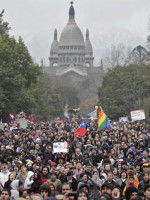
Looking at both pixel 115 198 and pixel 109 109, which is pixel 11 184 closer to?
pixel 115 198

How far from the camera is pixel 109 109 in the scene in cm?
8619

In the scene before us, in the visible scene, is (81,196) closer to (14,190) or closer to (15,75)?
(14,190)

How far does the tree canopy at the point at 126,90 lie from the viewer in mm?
80875

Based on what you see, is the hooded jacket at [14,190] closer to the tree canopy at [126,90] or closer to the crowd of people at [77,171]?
the crowd of people at [77,171]

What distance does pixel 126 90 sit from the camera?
82812mm

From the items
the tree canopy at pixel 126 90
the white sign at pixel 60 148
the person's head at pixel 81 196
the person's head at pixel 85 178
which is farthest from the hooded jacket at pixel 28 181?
the tree canopy at pixel 126 90

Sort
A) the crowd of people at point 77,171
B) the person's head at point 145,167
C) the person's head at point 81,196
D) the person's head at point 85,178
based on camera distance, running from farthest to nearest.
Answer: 1. the person's head at point 145,167
2. the person's head at point 85,178
3. the crowd of people at point 77,171
4. the person's head at point 81,196

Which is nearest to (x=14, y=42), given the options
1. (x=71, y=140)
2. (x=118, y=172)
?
(x=71, y=140)

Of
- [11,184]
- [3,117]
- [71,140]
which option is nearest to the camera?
[11,184]

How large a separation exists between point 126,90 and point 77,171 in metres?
63.4

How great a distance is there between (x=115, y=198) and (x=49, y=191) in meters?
1.14

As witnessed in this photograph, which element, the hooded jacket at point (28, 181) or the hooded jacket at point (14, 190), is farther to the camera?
the hooded jacket at point (28, 181)

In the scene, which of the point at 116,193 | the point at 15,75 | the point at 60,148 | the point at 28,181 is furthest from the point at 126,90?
the point at 116,193

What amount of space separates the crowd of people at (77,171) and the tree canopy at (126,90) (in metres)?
48.5
